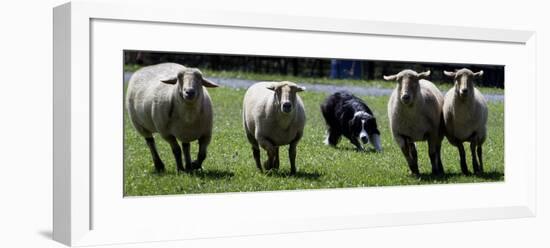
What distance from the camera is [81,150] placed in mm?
8273

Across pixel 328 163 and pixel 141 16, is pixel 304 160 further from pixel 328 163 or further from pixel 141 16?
pixel 141 16

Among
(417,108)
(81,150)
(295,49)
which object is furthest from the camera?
(417,108)

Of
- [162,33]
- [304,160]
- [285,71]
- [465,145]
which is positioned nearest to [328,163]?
[304,160]

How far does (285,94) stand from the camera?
31.9 feet

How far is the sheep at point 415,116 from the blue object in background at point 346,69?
36cm

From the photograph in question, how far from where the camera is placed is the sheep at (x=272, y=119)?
9.76 m

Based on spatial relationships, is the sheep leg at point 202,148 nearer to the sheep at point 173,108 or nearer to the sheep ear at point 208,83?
the sheep at point 173,108

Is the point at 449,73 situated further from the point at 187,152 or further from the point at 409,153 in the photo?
the point at 187,152

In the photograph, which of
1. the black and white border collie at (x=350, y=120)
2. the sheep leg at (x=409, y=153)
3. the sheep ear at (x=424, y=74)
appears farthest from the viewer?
the black and white border collie at (x=350, y=120)

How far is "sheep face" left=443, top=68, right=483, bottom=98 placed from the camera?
35.4ft

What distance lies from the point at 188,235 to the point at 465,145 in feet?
13.2

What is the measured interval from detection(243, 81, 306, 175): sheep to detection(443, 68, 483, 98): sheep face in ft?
7.03

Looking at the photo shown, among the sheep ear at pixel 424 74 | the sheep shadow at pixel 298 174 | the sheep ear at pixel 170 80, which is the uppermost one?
the sheep ear at pixel 424 74

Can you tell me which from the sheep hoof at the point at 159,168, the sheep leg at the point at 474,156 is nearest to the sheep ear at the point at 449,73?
the sheep leg at the point at 474,156
